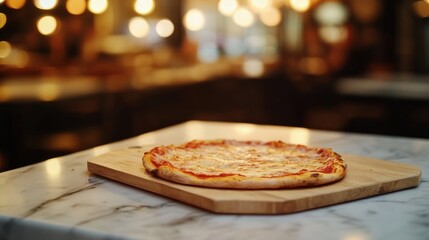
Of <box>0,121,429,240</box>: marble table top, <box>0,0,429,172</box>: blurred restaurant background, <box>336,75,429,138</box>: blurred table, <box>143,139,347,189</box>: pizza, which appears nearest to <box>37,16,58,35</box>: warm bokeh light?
<box>0,0,429,172</box>: blurred restaurant background

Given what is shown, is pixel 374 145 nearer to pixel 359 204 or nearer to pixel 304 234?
pixel 359 204

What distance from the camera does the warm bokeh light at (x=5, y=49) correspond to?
36.5ft

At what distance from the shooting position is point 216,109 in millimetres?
9211

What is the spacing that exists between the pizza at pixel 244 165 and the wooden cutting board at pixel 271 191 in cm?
2

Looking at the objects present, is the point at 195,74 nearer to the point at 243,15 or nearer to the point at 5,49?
the point at 5,49

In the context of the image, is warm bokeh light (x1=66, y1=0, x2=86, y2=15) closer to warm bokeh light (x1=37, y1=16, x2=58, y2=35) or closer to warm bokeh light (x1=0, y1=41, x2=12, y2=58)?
warm bokeh light (x1=37, y1=16, x2=58, y2=35)

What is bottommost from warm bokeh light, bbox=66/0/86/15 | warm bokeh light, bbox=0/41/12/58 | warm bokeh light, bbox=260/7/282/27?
warm bokeh light, bbox=0/41/12/58

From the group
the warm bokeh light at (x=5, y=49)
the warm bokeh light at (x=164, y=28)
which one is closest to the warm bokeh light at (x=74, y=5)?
the warm bokeh light at (x=5, y=49)

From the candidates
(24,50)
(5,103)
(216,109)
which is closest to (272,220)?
(5,103)

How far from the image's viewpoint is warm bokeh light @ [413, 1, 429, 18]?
10.5 m

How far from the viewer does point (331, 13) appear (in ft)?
43.1

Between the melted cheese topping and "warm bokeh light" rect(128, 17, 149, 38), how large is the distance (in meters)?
13.6

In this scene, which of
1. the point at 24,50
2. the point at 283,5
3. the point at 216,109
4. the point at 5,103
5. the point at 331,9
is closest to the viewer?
the point at 5,103

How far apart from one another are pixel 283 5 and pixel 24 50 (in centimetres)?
545
